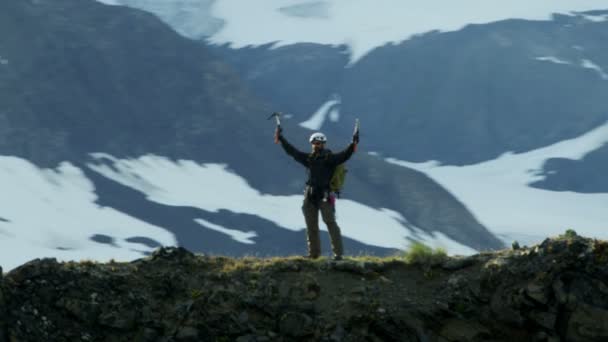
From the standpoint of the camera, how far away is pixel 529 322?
18016mm

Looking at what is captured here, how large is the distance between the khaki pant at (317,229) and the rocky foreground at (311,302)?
2.11 metres

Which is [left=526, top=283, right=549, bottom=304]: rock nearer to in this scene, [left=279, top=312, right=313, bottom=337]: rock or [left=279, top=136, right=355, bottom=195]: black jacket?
[left=279, top=312, right=313, bottom=337]: rock

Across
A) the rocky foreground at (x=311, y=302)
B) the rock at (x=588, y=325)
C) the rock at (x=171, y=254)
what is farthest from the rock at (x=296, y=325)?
the rock at (x=588, y=325)

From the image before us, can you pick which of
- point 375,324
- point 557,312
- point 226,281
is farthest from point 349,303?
point 557,312

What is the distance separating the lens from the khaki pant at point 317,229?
71.2ft

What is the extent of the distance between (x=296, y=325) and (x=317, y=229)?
4.33 metres

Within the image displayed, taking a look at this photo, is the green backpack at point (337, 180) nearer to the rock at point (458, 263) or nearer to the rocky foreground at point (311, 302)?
the rocky foreground at point (311, 302)

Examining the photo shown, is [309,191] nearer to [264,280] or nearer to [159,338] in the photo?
[264,280]

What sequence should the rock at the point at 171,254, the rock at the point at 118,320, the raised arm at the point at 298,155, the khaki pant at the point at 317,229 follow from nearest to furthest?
the rock at the point at 118,320 < the rock at the point at 171,254 < the khaki pant at the point at 317,229 < the raised arm at the point at 298,155

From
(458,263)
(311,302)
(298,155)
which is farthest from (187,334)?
(298,155)

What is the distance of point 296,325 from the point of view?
709 inches

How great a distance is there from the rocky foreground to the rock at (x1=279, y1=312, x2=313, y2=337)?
0.02 meters

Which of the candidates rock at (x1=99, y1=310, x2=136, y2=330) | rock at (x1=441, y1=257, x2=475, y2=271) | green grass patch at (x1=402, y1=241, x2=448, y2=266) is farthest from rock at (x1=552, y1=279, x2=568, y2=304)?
rock at (x1=99, y1=310, x2=136, y2=330)

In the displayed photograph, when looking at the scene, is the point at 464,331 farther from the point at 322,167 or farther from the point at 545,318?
the point at 322,167
